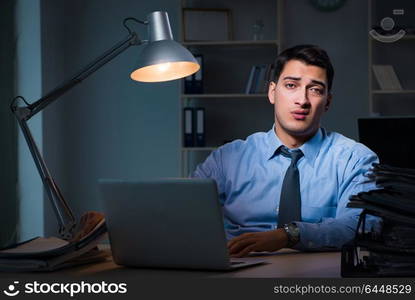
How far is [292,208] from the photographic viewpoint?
2066mm

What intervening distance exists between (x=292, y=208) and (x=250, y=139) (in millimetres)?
393

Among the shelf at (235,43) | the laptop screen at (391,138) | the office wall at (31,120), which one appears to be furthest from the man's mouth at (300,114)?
the office wall at (31,120)

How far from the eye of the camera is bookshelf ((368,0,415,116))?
5.05m

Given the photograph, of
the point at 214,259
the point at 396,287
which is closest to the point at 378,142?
the point at 214,259

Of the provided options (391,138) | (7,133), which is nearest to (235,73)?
(7,133)

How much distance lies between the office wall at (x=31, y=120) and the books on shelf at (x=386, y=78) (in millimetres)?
2265

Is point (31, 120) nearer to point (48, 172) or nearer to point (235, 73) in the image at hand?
point (235, 73)

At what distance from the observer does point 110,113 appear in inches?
212

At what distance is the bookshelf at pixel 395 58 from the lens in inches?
199

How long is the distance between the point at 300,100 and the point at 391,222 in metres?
1.05

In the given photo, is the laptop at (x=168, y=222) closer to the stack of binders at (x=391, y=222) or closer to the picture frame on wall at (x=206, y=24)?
the stack of binders at (x=391, y=222)

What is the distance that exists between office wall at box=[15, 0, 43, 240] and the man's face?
281 centimetres

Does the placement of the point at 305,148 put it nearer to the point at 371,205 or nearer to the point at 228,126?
the point at 371,205

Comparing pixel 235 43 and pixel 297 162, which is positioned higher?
pixel 235 43
